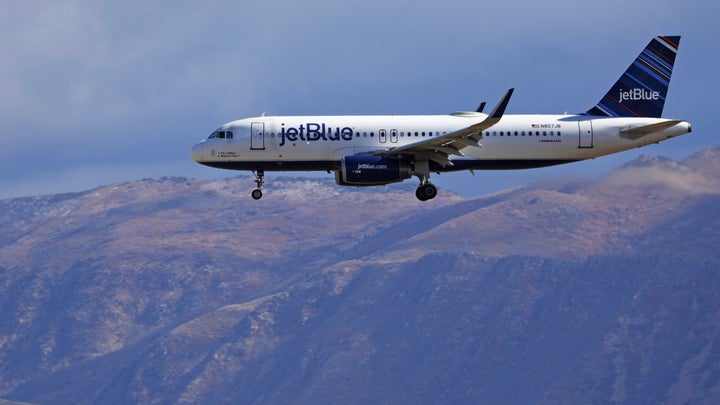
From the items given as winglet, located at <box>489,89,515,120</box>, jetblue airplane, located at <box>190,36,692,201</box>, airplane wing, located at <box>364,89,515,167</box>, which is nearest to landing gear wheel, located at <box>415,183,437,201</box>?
jetblue airplane, located at <box>190,36,692,201</box>

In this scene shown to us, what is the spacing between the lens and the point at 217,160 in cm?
10181

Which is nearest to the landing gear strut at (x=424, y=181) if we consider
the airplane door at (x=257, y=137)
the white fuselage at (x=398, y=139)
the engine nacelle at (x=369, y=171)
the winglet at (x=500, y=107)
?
the white fuselage at (x=398, y=139)

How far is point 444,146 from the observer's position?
98.6 m

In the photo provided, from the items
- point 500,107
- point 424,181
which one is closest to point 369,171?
point 424,181

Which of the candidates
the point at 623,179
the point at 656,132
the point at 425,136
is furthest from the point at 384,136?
the point at 623,179

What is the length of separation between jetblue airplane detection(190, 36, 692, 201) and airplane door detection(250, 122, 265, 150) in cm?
6

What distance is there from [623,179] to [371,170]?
93.0 meters

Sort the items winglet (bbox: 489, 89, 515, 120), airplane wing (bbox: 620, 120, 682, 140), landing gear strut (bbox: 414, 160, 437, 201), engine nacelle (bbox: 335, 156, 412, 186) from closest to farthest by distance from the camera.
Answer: winglet (bbox: 489, 89, 515, 120)
engine nacelle (bbox: 335, 156, 412, 186)
landing gear strut (bbox: 414, 160, 437, 201)
airplane wing (bbox: 620, 120, 682, 140)

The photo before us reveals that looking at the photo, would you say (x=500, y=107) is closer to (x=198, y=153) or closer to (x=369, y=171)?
(x=369, y=171)

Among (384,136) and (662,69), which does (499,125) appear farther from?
(662,69)

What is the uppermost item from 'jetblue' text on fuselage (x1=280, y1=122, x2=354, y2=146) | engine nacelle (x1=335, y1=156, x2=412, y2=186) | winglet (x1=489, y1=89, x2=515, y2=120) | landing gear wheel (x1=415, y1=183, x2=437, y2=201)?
winglet (x1=489, y1=89, x2=515, y2=120)

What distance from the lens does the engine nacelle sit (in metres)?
98.0

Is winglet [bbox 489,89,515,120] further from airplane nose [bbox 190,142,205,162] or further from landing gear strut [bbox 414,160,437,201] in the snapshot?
airplane nose [bbox 190,142,205,162]

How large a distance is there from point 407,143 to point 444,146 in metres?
2.92
